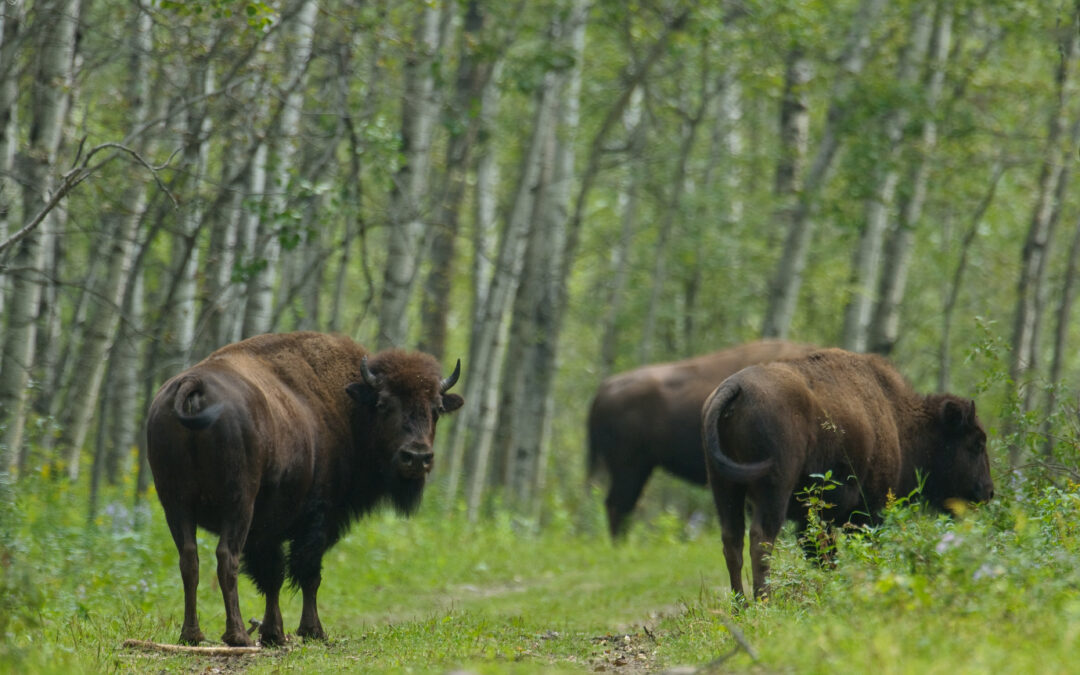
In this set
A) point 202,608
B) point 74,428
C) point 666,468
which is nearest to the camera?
point 202,608

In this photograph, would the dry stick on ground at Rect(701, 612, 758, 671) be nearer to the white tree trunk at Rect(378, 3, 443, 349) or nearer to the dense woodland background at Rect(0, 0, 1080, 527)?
the dense woodland background at Rect(0, 0, 1080, 527)

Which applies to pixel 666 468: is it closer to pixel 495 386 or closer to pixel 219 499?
pixel 495 386

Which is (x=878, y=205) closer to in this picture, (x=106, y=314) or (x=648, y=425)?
(x=648, y=425)

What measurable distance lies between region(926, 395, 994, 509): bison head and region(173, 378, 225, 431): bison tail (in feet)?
19.7

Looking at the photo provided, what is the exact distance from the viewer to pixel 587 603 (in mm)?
11320

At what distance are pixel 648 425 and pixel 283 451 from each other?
29.8ft

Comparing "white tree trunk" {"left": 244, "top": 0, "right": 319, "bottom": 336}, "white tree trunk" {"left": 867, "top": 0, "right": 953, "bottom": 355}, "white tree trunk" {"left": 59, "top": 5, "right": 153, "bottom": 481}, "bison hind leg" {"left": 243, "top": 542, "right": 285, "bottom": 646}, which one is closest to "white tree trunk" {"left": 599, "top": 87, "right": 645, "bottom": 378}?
"white tree trunk" {"left": 867, "top": 0, "right": 953, "bottom": 355}

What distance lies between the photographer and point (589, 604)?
11.3 meters

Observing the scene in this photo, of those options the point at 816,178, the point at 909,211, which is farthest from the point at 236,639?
the point at 909,211

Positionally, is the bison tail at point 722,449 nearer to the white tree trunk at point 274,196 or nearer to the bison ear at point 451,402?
the bison ear at point 451,402

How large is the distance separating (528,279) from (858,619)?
14349 mm

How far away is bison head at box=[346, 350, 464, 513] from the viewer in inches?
Result: 368

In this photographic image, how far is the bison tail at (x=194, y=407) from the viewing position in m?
7.41

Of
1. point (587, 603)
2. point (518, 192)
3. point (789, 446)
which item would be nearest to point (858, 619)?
point (789, 446)
